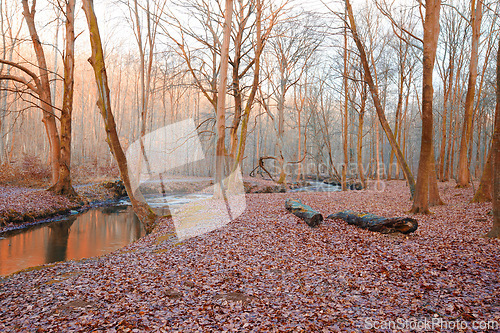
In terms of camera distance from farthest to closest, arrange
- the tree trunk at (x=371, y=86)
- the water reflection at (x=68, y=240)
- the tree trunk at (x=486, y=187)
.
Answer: the tree trunk at (x=371, y=86) → the tree trunk at (x=486, y=187) → the water reflection at (x=68, y=240)

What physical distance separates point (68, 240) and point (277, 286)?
7842 millimetres

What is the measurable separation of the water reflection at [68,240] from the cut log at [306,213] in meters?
5.01

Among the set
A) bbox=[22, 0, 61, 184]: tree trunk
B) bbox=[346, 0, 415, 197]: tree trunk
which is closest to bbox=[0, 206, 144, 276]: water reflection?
bbox=[22, 0, 61, 184]: tree trunk

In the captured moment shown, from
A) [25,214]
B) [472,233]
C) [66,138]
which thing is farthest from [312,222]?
[66,138]

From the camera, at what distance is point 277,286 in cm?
406

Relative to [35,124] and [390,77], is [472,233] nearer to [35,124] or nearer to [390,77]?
[390,77]

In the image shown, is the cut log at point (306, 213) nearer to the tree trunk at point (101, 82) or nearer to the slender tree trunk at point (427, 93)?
the slender tree trunk at point (427, 93)

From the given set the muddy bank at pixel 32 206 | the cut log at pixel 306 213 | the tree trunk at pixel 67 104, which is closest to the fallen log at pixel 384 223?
the cut log at pixel 306 213

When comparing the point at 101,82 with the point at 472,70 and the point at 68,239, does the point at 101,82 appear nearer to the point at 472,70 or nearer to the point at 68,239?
the point at 68,239

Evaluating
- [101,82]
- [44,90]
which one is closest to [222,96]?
[101,82]

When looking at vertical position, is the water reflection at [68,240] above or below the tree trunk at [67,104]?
below

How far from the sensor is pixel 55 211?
471 inches

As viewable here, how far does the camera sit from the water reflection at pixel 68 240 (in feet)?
23.8

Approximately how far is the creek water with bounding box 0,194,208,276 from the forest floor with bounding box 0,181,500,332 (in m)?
1.95
